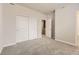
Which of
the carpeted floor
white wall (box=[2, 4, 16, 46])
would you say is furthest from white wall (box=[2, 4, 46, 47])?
the carpeted floor

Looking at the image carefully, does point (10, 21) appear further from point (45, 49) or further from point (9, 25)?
point (45, 49)

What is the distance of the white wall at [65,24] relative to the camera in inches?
139

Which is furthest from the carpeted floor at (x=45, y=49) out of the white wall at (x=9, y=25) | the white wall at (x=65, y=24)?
the white wall at (x=9, y=25)

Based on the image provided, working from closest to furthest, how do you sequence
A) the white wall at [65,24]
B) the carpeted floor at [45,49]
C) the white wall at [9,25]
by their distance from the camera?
the carpeted floor at [45,49]
the white wall at [65,24]
the white wall at [9,25]

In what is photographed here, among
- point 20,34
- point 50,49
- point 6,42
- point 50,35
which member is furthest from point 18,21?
point 50,49

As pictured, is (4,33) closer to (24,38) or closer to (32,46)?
(24,38)

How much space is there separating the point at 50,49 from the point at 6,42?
159 cm

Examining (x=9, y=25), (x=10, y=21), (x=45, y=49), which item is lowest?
(x=45, y=49)

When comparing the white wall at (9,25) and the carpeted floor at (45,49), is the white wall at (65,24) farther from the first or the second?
the white wall at (9,25)

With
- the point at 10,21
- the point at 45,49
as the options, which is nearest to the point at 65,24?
the point at 45,49

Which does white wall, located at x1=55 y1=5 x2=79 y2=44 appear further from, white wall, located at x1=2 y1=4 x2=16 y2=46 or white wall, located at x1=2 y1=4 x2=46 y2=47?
white wall, located at x1=2 y1=4 x2=16 y2=46

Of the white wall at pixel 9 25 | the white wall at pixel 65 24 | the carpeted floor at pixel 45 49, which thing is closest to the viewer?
the carpeted floor at pixel 45 49

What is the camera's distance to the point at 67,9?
355 centimetres

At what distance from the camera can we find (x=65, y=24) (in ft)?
12.5
